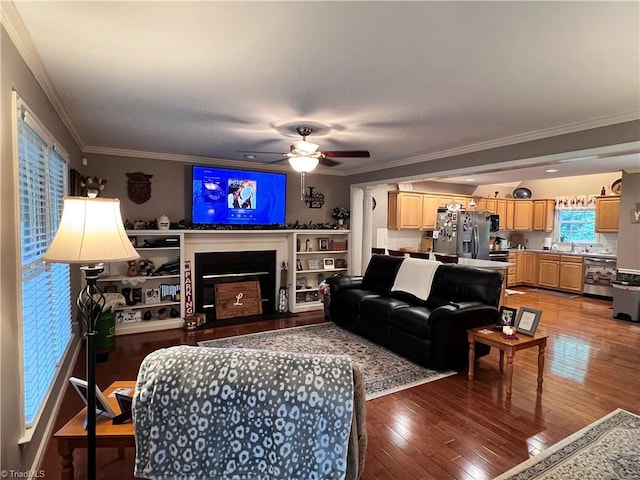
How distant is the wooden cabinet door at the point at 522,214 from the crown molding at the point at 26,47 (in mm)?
8943

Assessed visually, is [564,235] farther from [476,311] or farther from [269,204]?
[269,204]

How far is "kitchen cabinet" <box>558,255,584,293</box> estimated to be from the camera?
753cm

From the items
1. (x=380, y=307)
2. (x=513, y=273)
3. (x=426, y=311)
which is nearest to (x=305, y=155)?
(x=380, y=307)

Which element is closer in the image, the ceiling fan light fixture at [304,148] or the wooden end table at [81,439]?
the wooden end table at [81,439]

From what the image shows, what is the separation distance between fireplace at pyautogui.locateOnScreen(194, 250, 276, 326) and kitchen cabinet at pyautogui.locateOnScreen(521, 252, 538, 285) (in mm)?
6124

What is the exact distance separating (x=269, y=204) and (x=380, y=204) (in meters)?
2.51

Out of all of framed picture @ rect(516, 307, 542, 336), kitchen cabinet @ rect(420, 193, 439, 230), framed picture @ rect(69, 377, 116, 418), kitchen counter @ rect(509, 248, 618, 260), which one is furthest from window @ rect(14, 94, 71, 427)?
kitchen counter @ rect(509, 248, 618, 260)

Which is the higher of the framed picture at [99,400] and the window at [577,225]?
the window at [577,225]

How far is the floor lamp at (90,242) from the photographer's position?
153cm

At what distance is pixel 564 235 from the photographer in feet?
27.6

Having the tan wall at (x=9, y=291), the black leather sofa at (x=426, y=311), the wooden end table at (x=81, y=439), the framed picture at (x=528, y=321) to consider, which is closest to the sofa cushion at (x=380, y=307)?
the black leather sofa at (x=426, y=311)

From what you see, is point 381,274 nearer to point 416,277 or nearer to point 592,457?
point 416,277

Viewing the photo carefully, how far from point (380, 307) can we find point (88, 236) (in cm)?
331

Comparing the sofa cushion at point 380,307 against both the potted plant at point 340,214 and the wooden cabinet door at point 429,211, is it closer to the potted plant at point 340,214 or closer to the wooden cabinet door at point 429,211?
the potted plant at point 340,214
